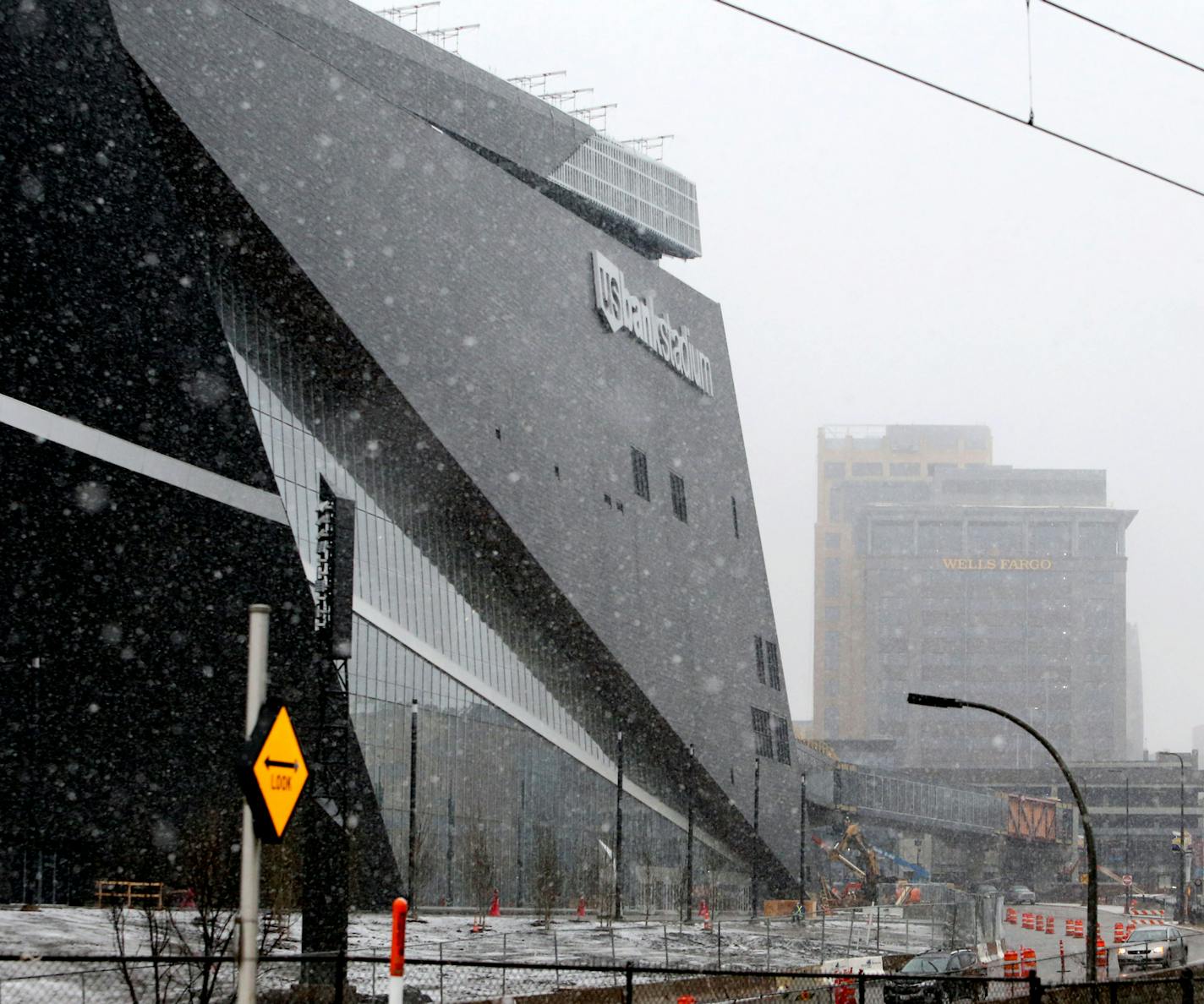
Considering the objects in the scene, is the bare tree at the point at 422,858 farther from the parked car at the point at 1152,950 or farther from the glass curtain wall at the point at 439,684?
the parked car at the point at 1152,950

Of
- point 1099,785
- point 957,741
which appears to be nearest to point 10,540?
point 1099,785

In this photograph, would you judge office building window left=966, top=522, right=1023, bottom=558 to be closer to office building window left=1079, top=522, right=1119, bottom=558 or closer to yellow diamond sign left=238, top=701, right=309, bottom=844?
office building window left=1079, top=522, right=1119, bottom=558

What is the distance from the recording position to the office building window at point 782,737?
77625mm

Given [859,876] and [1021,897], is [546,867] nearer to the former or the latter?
[859,876]

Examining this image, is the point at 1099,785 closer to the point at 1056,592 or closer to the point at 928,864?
the point at 928,864

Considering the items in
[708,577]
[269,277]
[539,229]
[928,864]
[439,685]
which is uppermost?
[539,229]

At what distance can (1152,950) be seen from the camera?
38.6 metres

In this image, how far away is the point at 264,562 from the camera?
152ft

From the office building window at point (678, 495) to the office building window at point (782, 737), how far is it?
12635mm

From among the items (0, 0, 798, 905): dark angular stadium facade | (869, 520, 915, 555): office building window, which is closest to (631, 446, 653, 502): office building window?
(0, 0, 798, 905): dark angular stadium facade

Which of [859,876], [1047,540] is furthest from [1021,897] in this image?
[1047,540]

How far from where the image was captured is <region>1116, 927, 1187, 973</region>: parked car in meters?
37.8

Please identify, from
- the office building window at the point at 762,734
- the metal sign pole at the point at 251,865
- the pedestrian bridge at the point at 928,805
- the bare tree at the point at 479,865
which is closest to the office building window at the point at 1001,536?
the pedestrian bridge at the point at 928,805

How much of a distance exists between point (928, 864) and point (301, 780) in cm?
11927
